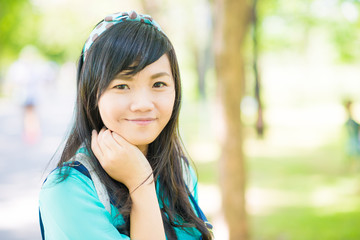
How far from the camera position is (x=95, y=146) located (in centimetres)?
141

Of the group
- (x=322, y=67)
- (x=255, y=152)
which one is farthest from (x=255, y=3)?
(x=322, y=67)

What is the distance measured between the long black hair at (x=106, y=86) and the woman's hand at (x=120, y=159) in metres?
0.03

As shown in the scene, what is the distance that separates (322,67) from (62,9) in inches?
760

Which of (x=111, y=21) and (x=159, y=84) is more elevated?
(x=111, y=21)

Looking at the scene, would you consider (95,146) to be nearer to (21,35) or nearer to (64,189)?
(64,189)

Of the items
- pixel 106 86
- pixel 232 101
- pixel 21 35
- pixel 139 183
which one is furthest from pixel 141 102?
pixel 21 35

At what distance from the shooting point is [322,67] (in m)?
28.8

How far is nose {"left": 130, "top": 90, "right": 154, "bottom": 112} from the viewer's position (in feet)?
4.50

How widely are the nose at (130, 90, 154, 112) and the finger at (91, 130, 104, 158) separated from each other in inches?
6.5

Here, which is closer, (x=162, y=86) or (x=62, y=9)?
(x=162, y=86)

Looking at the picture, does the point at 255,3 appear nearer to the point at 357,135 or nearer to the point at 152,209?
the point at 357,135

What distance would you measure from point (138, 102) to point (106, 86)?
0.11m

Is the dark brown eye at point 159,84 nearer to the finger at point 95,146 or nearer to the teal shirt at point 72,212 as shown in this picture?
the finger at point 95,146

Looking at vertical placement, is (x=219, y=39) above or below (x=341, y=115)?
above
